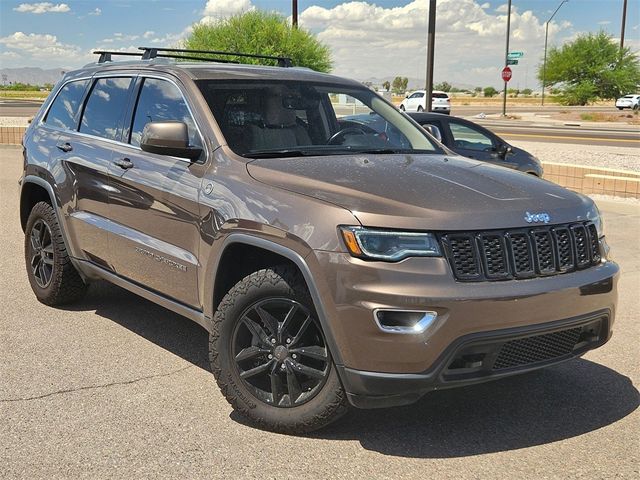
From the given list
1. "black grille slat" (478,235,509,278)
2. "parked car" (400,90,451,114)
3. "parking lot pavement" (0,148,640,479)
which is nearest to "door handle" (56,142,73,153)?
"parking lot pavement" (0,148,640,479)

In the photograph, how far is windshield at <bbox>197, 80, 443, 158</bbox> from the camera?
432 centimetres

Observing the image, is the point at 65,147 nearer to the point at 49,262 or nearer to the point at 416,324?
the point at 49,262

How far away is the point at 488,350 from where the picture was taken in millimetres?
3326

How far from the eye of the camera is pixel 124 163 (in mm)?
4777

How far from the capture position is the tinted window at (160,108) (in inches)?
175

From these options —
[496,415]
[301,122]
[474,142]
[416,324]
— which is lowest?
[496,415]

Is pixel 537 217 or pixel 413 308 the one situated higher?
pixel 537 217

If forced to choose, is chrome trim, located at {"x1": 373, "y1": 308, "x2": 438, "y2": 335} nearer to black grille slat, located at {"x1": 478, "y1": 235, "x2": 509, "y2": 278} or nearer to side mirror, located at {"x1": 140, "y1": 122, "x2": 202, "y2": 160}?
black grille slat, located at {"x1": 478, "y1": 235, "x2": 509, "y2": 278}

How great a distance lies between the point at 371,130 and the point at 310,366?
5.89 feet

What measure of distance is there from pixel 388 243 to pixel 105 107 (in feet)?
9.41

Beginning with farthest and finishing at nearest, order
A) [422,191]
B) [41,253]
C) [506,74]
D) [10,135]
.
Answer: [506,74]
[10,135]
[41,253]
[422,191]

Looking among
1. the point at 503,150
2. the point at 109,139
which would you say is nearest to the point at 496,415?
the point at 109,139

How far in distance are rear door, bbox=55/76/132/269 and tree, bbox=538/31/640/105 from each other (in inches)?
2484

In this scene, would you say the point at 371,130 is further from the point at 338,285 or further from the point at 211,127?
the point at 338,285
